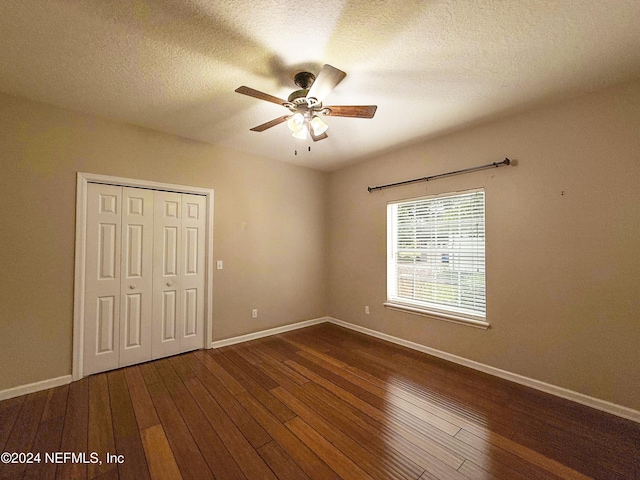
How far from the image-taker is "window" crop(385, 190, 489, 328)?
119 inches

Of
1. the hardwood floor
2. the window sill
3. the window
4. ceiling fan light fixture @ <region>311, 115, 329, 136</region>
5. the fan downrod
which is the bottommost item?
the hardwood floor

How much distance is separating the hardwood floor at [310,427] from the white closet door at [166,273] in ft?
1.29

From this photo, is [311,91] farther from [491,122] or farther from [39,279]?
[39,279]

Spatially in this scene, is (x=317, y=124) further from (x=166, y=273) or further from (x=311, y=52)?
(x=166, y=273)

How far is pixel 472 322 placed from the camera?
9.68 feet

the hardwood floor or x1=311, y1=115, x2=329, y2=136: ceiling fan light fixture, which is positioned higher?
x1=311, y1=115, x2=329, y2=136: ceiling fan light fixture

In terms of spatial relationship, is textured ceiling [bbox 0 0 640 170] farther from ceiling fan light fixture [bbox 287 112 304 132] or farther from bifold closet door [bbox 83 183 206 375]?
bifold closet door [bbox 83 183 206 375]

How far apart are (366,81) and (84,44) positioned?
202cm

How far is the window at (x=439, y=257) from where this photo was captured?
119 inches

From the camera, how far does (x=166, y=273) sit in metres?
3.24

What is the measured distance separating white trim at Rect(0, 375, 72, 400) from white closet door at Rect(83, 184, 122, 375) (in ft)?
0.57

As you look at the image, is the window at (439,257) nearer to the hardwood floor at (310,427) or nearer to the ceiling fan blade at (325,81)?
the hardwood floor at (310,427)

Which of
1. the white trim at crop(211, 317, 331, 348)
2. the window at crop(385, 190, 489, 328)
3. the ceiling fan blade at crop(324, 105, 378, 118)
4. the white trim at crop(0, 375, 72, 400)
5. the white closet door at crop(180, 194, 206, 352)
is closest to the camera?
the ceiling fan blade at crop(324, 105, 378, 118)

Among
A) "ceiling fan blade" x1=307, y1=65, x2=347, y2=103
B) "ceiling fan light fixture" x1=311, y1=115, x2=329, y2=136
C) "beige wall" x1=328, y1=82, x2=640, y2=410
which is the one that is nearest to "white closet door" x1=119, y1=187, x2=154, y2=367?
"ceiling fan light fixture" x1=311, y1=115, x2=329, y2=136
